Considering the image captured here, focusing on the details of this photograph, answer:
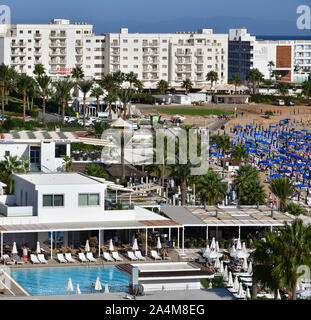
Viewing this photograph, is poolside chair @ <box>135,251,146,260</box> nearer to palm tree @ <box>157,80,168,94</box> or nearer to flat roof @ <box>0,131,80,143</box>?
flat roof @ <box>0,131,80,143</box>

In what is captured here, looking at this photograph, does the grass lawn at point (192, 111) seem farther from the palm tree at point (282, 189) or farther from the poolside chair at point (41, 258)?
the poolside chair at point (41, 258)

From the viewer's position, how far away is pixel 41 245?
32.8 meters

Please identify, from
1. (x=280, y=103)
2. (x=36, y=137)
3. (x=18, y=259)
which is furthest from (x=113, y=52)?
(x=18, y=259)

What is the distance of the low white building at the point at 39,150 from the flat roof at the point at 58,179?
39.4 ft

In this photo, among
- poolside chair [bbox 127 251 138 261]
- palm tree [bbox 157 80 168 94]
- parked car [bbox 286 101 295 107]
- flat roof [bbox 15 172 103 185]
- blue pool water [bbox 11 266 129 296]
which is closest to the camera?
blue pool water [bbox 11 266 129 296]

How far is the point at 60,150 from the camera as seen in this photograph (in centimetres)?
5144

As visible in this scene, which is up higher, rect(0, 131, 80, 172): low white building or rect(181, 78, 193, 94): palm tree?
rect(181, 78, 193, 94): palm tree

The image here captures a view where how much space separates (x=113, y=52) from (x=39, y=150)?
240ft

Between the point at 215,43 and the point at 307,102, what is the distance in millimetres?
18673

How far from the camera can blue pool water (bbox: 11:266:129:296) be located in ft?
88.8

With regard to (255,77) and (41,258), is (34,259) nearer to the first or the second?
(41,258)

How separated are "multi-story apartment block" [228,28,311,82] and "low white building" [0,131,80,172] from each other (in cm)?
9539

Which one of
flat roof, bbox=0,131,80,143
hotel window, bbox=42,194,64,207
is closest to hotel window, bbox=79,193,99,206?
hotel window, bbox=42,194,64,207
